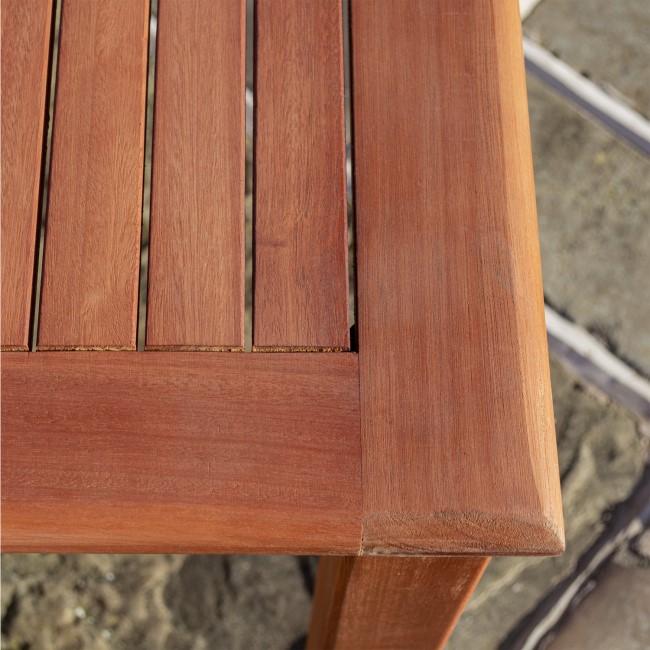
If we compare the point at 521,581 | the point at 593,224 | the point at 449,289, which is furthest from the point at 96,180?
the point at 593,224

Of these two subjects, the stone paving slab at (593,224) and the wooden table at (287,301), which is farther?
the stone paving slab at (593,224)

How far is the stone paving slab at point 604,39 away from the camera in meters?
1.81

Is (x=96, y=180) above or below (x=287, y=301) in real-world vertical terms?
above

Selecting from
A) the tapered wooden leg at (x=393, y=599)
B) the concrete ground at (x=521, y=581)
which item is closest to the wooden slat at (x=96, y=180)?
the tapered wooden leg at (x=393, y=599)

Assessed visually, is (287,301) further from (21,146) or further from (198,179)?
(21,146)

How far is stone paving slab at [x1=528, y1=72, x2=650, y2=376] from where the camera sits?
160cm

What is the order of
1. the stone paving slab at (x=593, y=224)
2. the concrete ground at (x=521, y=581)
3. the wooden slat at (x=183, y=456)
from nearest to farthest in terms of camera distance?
the wooden slat at (x=183, y=456) < the concrete ground at (x=521, y=581) < the stone paving slab at (x=593, y=224)

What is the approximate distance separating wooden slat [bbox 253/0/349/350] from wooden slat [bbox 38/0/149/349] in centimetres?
12

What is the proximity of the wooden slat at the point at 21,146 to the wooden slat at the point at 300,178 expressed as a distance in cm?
21

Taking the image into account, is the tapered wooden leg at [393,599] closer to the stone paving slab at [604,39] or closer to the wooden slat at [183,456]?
the wooden slat at [183,456]

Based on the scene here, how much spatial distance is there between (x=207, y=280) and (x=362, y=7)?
0.33m

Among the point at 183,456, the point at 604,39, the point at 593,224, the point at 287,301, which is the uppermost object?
the point at 604,39

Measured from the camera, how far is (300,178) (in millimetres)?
833

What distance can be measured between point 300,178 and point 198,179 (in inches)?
3.8
